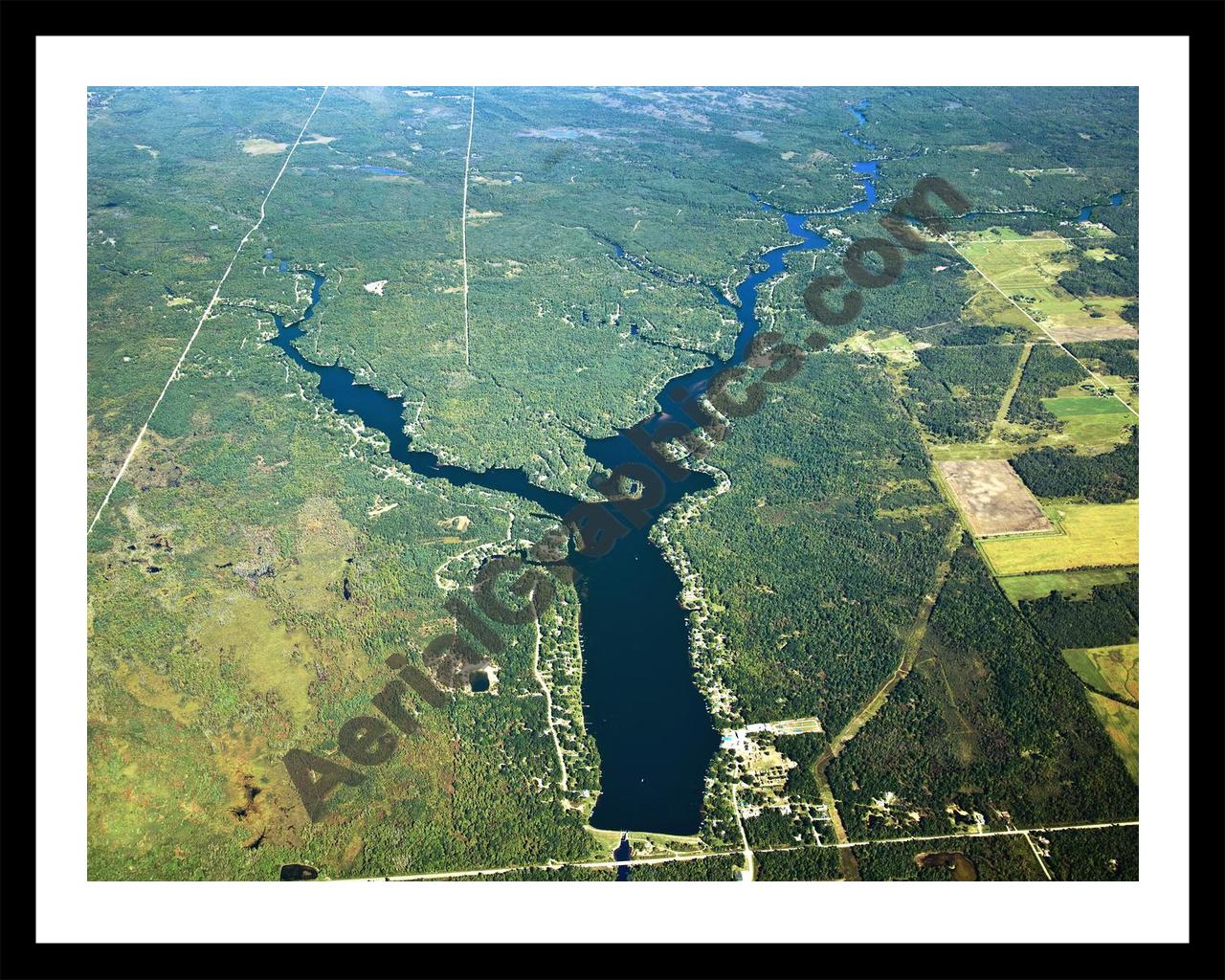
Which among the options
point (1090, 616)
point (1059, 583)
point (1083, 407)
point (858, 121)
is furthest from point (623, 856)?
point (858, 121)

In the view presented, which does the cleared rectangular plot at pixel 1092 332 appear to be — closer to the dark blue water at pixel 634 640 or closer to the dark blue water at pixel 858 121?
the dark blue water at pixel 634 640

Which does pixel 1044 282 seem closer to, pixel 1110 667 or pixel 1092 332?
pixel 1092 332

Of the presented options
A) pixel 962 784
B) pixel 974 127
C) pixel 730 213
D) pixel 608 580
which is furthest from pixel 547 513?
pixel 974 127

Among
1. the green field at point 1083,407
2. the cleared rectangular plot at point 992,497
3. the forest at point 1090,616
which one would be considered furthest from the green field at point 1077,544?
the green field at point 1083,407

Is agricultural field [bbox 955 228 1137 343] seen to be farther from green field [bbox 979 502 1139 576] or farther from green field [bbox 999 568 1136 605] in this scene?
green field [bbox 999 568 1136 605]

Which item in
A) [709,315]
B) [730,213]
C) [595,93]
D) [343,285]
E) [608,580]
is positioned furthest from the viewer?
[595,93]

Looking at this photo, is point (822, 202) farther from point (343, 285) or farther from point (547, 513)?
point (547, 513)
